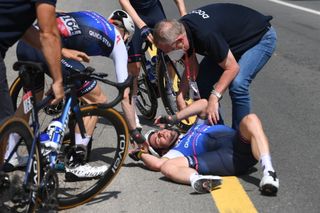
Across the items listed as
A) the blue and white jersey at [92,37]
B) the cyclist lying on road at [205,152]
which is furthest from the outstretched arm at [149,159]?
the blue and white jersey at [92,37]

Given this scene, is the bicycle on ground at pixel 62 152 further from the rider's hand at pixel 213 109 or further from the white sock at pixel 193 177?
the rider's hand at pixel 213 109

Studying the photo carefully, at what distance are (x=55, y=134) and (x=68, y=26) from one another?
122 centimetres

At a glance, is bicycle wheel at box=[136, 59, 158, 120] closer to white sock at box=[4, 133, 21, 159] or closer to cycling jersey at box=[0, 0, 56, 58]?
cycling jersey at box=[0, 0, 56, 58]

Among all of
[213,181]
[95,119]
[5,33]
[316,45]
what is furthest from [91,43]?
[316,45]

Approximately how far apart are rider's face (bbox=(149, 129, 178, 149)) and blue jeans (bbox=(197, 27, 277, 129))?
0.61m

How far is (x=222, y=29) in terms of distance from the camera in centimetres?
538

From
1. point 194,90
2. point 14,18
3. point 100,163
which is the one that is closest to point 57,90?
point 14,18

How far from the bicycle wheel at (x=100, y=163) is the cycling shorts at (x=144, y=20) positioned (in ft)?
5.17

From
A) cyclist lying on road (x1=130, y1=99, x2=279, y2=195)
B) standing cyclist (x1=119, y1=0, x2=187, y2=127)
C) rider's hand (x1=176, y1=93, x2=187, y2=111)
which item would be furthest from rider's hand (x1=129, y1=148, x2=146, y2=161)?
standing cyclist (x1=119, y1=0, x2=187, y2=127)

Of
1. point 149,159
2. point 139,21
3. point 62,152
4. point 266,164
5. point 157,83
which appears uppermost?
point 139,21

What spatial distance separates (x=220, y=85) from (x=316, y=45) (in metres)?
6.37

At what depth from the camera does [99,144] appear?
18.6 feet

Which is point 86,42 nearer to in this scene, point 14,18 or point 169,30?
point 169,30

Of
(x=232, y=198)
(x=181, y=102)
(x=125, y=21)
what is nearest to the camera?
(x=232, y=198)
